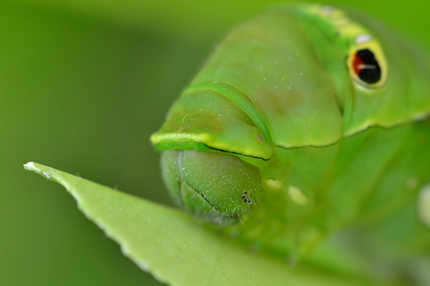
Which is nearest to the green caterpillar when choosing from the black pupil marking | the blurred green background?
the black pupil marking

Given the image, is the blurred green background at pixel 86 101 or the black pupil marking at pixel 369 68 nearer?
the black pupil marking at pixel 369 68

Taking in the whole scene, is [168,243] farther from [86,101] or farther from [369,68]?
[86,101]

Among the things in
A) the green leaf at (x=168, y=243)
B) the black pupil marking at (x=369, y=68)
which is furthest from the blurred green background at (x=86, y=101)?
the black pupil marking at (x=369, y=68)

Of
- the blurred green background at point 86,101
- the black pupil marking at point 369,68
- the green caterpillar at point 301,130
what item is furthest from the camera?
the blurred green background at point 86,101

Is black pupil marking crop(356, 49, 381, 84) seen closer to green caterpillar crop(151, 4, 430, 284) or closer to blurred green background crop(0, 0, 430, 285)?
green caterpillar crop(151, 4, 430, 284)

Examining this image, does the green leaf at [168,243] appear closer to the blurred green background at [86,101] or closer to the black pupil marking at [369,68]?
the black pupil marking at [369,68]

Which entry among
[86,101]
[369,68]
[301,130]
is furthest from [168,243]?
[86,101]

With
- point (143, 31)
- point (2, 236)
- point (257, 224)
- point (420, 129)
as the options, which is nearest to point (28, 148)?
point (2, 236)
